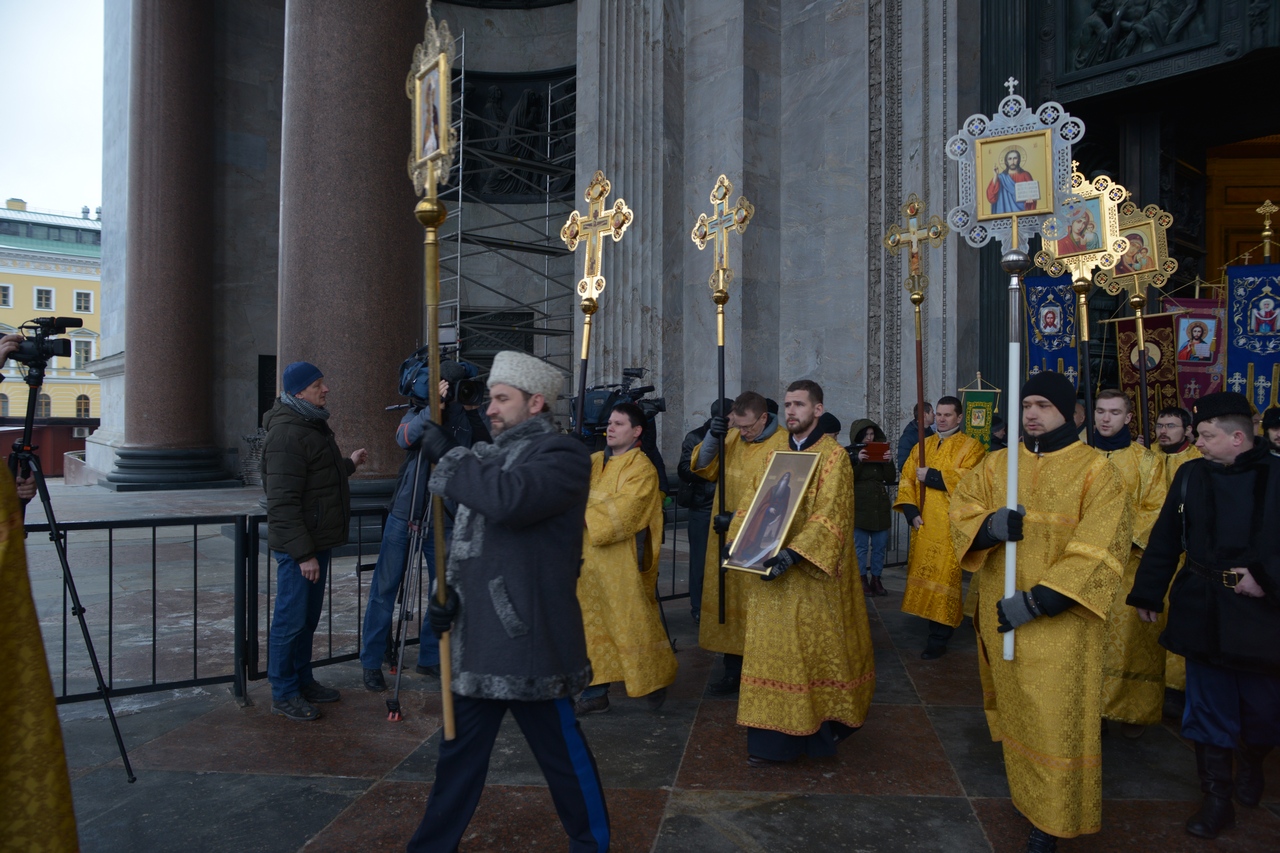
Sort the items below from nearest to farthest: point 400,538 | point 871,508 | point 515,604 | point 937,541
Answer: point 515,604 < point 400,538 < point 937,541 < point 871,508

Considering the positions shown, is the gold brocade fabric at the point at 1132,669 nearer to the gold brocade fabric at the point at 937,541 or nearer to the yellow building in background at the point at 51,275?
the gold brocade fabric at the point at 937,541

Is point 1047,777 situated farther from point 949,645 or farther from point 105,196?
point 105,196

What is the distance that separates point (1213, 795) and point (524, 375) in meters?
3.27

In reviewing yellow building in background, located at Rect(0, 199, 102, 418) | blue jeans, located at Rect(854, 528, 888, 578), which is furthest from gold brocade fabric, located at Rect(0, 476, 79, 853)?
yellow building in background, located at Rect(0, 199, 102, 418)

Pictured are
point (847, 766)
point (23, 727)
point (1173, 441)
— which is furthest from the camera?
point (1173, 441)

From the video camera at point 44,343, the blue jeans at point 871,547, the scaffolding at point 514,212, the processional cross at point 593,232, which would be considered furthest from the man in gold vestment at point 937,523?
the scaffolding at point 514,212

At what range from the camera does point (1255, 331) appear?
27.0 ft

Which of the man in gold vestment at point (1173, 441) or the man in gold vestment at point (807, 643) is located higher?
the man in gold vestment at point (1173, 441)

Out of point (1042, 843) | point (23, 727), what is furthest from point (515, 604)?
point (1042, 843)

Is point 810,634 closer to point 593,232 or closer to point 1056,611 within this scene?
point 1056,611

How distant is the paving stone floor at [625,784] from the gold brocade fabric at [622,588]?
29cm

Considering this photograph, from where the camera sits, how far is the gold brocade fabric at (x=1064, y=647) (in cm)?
335

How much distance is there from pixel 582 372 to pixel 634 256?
6711mm

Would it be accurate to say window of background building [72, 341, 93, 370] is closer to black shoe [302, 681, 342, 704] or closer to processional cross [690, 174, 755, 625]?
black shoe [302, 681, 342, 704]
